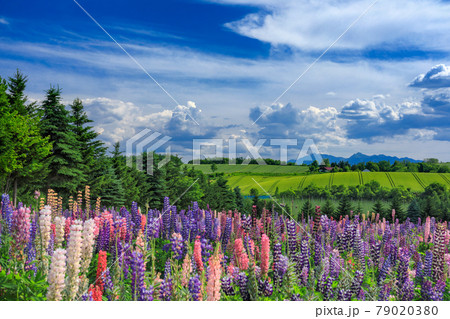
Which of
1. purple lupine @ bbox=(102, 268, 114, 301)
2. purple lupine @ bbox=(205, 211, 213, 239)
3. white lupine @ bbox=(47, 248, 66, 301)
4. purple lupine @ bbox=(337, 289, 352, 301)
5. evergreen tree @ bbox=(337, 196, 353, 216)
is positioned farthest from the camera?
evergreen tree @ bbox=(337, 196, 353, 216)

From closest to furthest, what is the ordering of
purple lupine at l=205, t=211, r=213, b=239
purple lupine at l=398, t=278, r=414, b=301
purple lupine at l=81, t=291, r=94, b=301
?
purple lupine at l=81, t=291, r=94, b=301 < purple lupine at l=398, t=278, r=414, b=301 < purple lupine at l=205, t=211, r=213, b=239

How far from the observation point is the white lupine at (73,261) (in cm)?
533

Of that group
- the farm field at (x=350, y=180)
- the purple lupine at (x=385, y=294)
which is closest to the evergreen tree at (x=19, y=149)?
the farm field at (x=350, y=180)

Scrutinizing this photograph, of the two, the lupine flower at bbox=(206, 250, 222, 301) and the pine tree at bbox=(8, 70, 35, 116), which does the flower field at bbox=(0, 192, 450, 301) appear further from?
the pine tree at bbox=(8, 70, 35, 116)

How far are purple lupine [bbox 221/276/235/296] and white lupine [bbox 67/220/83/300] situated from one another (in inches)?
94.1

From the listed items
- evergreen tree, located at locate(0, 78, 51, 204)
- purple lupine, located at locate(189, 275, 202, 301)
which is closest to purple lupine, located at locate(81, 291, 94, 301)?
purple lupine, located at locate(189, 275, 202, 301)

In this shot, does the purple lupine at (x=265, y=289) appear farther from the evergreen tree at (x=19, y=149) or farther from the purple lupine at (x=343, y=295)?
the evergreen tree at (x=19, y=149)

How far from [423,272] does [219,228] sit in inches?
229

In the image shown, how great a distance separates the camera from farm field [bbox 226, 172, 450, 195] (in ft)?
199

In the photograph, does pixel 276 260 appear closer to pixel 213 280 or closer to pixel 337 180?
pixel 213 280

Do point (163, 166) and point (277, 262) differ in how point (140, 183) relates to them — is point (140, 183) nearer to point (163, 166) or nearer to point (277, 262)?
point (163, 166)

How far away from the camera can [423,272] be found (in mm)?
9477

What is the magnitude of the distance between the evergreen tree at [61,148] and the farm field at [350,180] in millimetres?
22331
